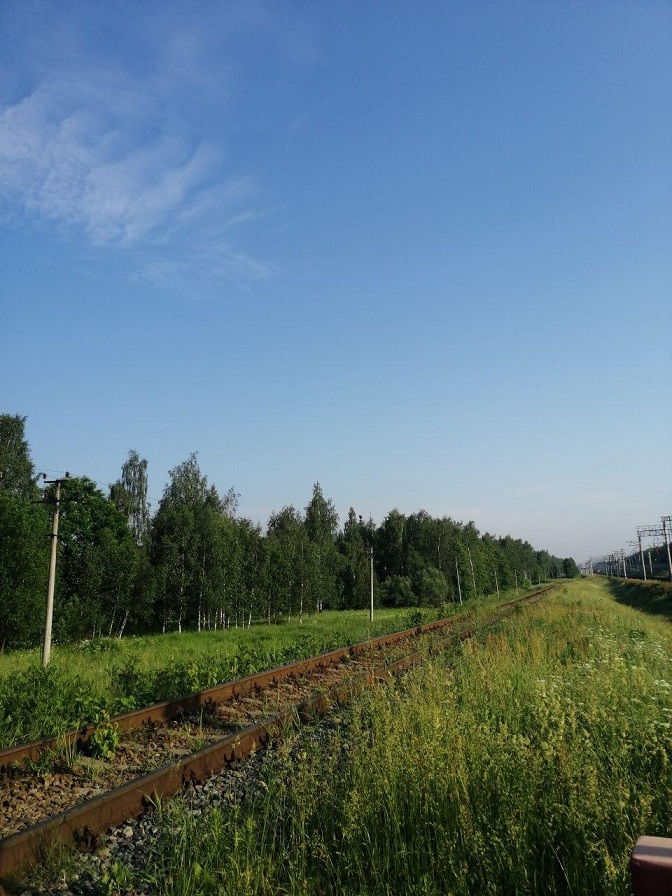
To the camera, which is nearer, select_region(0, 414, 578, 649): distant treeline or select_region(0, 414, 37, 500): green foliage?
select_region(0, 414, 578, 649): distant treeline

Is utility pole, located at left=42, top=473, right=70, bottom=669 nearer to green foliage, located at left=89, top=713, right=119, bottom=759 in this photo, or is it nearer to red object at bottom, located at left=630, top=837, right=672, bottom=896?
green foliage, located at left=89, top=713, right=119, bottom=759

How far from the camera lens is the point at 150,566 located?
131 ft

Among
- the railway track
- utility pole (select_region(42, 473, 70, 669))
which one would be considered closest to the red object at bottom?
the railway track

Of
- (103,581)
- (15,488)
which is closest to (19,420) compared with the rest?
(15,488)

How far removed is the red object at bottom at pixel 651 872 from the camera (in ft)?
2.98

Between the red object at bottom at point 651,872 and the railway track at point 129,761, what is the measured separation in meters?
4.07

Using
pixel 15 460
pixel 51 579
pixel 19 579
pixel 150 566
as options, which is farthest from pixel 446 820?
pixel 15 460

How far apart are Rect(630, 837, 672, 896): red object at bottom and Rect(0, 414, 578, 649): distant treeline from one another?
19.9 metres

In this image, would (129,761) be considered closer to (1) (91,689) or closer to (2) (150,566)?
(1) (91,689)

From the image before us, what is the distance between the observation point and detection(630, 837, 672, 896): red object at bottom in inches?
35.8

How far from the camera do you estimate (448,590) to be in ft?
233

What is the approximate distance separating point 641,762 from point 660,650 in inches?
209

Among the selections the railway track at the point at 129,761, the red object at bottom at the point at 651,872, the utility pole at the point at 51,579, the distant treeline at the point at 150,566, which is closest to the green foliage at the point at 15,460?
the distant treeline at the point at 150,566

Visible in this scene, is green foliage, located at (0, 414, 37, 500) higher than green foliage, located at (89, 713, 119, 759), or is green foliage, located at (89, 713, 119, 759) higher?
green foliage, located at (0, 414, 37, 500)
